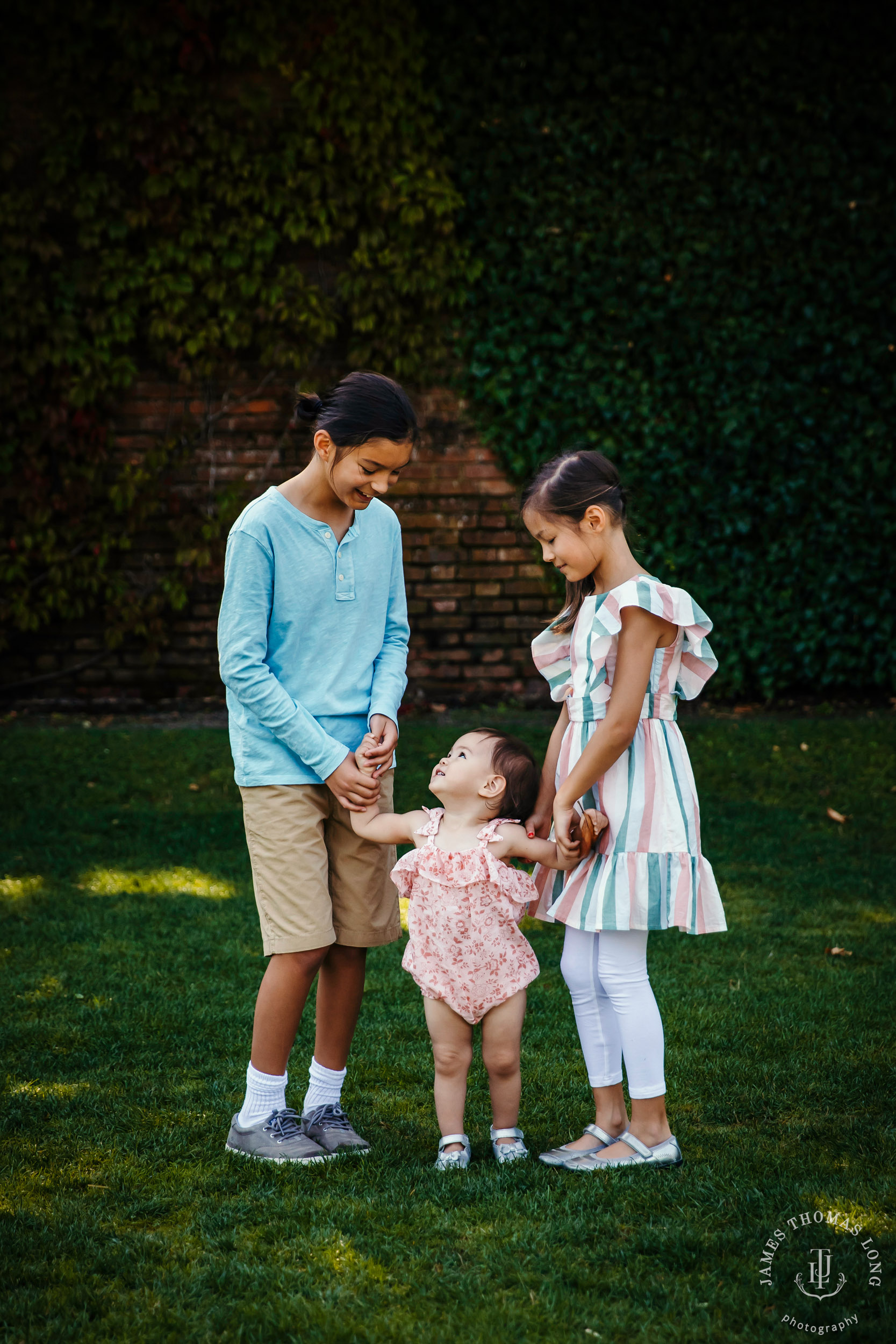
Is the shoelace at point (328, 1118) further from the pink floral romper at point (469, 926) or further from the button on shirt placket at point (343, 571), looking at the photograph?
the button on shirt placket at point (343, 571)

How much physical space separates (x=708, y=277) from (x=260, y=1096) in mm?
5672

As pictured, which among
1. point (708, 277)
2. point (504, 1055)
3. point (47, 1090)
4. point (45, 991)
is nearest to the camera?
point (504, 1055)

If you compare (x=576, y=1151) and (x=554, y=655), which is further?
(x=554, y=655)

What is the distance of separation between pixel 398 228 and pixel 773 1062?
17.4 ft

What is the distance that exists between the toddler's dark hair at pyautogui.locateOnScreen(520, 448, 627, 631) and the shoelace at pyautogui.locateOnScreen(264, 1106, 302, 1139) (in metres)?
1.33

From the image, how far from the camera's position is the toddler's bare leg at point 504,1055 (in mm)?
A: 2631

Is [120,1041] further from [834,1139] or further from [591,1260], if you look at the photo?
[834,1139]

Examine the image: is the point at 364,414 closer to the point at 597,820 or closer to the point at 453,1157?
the point at 597,820

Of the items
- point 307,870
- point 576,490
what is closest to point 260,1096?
point 307,870

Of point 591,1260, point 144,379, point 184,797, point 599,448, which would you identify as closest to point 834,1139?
point 591,1260

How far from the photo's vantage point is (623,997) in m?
2.60

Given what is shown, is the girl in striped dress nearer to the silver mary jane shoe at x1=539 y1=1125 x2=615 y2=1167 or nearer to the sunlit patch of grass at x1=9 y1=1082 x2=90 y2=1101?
the silver mary jane shoe at x1=539 y1=1125 x2=615 y2=1167

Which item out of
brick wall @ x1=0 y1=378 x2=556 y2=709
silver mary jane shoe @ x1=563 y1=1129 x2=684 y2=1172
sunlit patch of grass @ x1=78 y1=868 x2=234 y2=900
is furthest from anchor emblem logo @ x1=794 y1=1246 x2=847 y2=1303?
brick wall @ x1=0 y1=378 x2=556 y2=709

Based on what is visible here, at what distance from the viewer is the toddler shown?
2.62 meters
